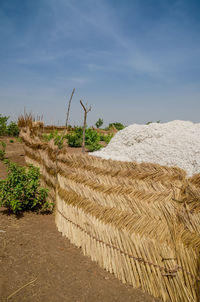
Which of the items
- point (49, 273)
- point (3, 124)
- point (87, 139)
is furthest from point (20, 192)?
point (3, 124)

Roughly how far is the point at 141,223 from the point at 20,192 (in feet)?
8.01

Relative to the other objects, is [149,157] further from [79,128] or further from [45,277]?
[79,128]

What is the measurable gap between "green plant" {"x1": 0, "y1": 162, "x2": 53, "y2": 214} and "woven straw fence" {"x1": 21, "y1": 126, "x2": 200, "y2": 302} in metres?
1.14

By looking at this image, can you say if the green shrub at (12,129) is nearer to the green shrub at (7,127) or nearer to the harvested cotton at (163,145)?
→ the green shrub at (7,127)

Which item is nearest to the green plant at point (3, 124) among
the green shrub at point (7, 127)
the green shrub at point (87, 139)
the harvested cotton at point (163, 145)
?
the green shrub at point (7, 127)

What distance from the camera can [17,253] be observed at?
113 inches

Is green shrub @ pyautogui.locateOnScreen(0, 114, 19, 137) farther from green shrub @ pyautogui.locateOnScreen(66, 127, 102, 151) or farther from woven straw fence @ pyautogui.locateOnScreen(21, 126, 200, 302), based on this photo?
woven straw fence @ pyautogui.locateOnScreen(21, 126, 200, 302)

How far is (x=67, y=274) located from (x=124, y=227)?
85cm

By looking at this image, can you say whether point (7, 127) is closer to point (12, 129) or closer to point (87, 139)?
point (12, 129)

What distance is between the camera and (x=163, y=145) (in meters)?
5.45

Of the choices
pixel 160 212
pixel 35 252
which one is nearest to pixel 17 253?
pixel 35 252

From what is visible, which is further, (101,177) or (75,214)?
(75,214)

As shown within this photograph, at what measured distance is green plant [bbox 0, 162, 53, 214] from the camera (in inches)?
154

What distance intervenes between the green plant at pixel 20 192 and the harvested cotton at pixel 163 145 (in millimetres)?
2255
